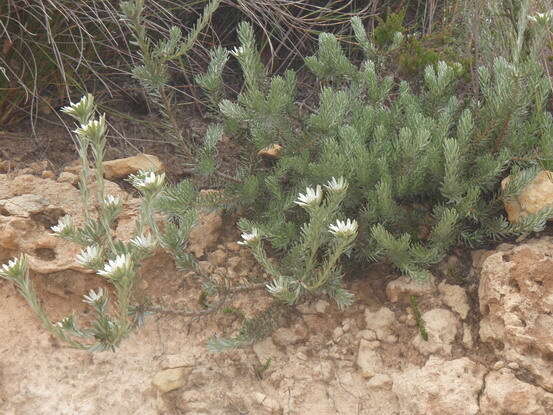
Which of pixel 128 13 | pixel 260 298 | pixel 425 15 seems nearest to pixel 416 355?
pixel 260 298

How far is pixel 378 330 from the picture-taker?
2.66 m

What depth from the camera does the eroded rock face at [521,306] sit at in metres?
2.41

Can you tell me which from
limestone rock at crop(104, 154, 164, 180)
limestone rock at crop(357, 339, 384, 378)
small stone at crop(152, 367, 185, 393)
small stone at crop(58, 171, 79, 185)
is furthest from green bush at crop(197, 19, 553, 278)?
small stone at crop(58, 171, 79, 185)

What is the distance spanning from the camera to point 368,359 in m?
2.58

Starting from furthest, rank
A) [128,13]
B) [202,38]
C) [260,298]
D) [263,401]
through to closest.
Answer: [202,38] < [260,298] < [128,13] < [263,401]

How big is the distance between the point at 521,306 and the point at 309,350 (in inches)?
30.6

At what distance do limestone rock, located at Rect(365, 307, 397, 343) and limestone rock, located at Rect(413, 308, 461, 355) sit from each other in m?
0.10

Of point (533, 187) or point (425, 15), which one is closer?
point (533, 187)

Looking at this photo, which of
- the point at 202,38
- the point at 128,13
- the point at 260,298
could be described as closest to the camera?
the point at 128,13

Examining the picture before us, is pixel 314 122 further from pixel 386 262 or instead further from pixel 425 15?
pixel 425 15

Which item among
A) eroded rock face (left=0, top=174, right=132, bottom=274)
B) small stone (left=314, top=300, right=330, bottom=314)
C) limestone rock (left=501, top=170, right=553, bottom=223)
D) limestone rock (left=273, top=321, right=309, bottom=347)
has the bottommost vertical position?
eroded rock face (left=0, top=174, right=132, bottom=274)

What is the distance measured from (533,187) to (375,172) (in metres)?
0.61

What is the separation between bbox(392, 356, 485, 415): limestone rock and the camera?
2.36 metres

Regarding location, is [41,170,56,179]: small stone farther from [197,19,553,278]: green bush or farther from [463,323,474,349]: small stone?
[463,323,474,349]: small stone
